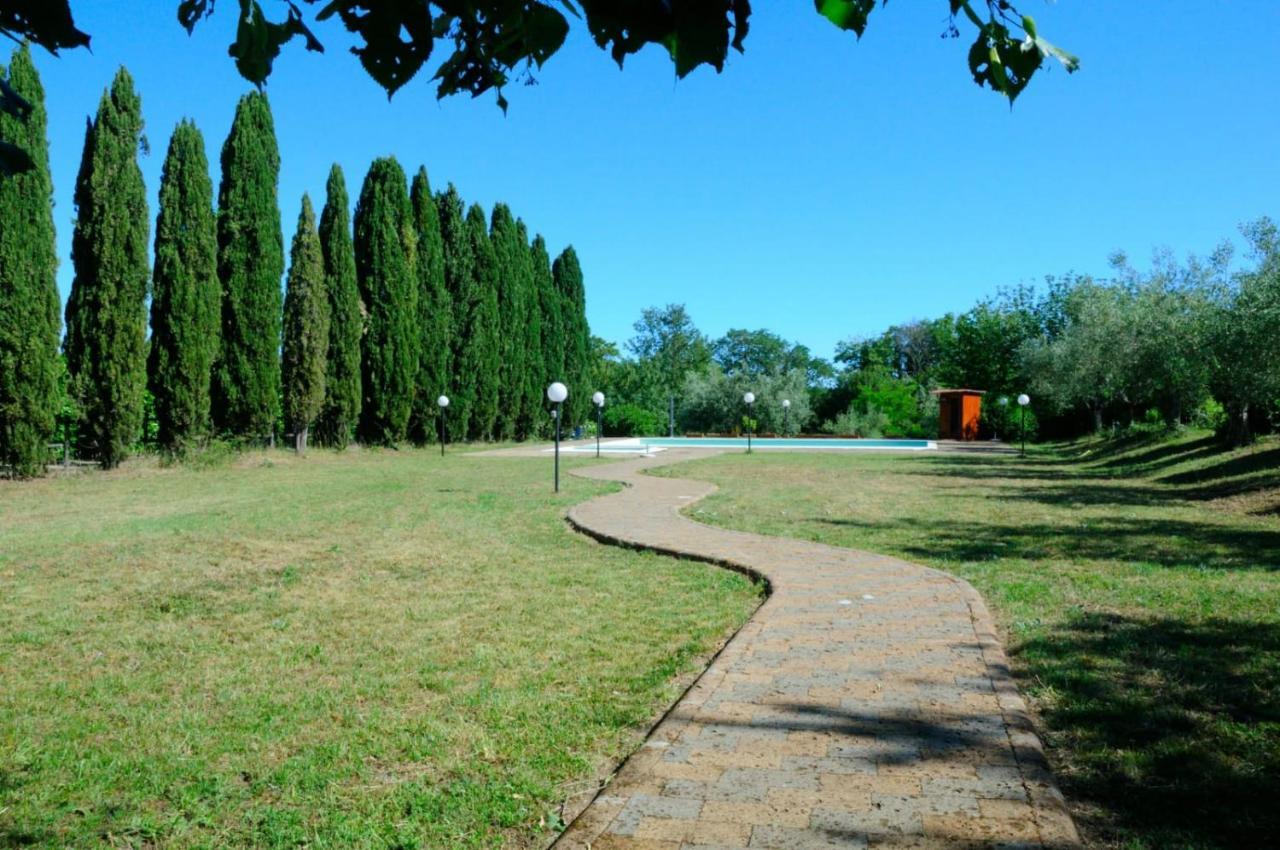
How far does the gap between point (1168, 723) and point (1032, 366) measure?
112 feet

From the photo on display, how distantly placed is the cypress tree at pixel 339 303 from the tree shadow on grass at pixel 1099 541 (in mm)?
17551

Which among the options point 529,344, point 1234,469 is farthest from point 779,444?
point 1234,469

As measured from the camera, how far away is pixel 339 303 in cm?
2412

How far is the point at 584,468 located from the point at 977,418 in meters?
25.8

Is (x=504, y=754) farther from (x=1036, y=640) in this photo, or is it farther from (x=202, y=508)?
(x=202, y=508)

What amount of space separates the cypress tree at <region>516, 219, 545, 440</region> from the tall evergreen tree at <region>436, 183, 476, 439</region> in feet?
11.4

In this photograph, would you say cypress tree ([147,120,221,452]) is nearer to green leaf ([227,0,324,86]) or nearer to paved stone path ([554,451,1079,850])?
paved stone path ([554,451,1079,850])

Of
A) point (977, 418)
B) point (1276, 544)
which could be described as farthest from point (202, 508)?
point (977, 418)

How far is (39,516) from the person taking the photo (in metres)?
10.3

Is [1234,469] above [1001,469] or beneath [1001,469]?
above

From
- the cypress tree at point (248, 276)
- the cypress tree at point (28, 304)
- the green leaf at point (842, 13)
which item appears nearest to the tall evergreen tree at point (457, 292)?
the cypress tree at point (248, 276)

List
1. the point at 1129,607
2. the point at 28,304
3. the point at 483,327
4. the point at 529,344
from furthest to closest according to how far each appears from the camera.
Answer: the point at 529,344 < the point at 483,327 < the point at 28,304 < the point at 1129,607

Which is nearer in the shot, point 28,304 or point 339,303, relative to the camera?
point 28,304

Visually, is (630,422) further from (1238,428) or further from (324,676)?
(324,676)
